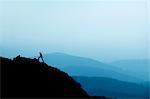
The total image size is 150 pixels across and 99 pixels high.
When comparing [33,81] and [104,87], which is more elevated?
[104,87]

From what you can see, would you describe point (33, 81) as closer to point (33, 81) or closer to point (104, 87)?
point (33, 81)

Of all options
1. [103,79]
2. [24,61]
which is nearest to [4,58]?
[24,61]

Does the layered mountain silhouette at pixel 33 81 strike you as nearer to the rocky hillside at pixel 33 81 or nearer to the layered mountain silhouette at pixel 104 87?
the rocky hillside at pixel 33 81

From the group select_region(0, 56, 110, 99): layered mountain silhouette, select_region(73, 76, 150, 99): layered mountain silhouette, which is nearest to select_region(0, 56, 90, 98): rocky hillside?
select_region(0, 56, 110, 99): layered mountain silhouette

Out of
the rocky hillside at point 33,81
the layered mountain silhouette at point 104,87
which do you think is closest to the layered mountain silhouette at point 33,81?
the rocky hillside at point 33,81

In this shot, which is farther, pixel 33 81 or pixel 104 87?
pixel 104 87

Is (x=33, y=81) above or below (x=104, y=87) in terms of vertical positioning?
below

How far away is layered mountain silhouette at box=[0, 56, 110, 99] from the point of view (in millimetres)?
26266

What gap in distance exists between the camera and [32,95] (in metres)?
26.8

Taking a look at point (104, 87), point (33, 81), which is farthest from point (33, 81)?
point (104, 87)

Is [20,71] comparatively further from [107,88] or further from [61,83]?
[107,88]

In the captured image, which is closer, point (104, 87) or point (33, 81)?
point (33, 81)

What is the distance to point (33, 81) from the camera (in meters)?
28.1

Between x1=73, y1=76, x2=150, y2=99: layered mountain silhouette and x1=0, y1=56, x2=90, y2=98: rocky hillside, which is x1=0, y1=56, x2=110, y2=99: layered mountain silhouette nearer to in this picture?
x1=0, y1=56, x2=90, y2=98: rocky hillside
